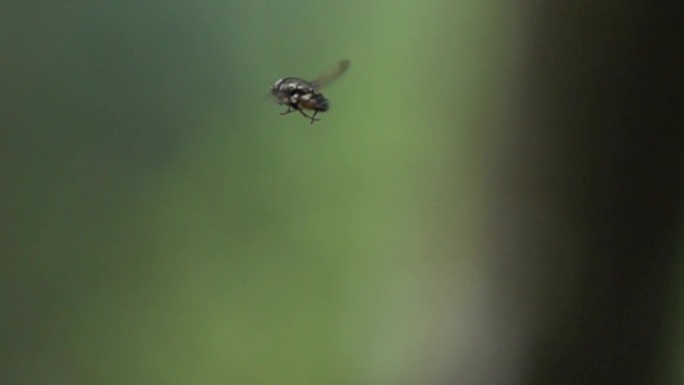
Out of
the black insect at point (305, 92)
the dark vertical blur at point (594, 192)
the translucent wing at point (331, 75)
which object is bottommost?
the dark vertical blur at point (594, 192)

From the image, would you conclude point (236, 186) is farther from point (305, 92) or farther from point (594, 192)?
point (594, 192)

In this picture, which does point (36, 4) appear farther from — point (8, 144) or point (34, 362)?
point (34, 362)

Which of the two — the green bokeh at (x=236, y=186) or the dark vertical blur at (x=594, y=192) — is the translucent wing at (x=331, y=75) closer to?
the green bokeh at (x=236, y=186)

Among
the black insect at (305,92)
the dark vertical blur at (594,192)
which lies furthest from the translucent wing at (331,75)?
the dark vertical blur at (594,192)

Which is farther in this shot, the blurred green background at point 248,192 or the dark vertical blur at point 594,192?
the dark vertical blur at point 594,192

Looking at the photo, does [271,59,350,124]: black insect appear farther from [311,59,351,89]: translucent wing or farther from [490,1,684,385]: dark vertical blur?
[490,1,684,385]: dark vertical blur

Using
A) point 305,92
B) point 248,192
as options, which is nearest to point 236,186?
point 248,192

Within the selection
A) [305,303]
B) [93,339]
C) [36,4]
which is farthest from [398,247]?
[36,4]
